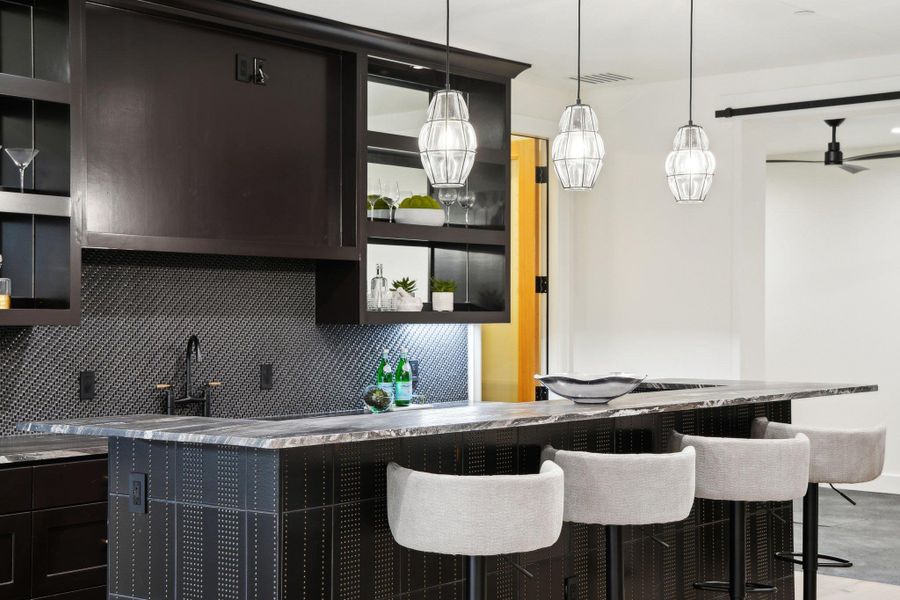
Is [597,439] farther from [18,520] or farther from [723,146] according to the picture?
[723,146]

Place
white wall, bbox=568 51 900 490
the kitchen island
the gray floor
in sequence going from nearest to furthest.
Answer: the kitchen island
the gray floor
white wall, bbox=568 51 900 490

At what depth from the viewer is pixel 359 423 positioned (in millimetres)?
3197

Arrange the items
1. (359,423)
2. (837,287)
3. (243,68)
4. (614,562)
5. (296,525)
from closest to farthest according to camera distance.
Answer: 1. (296,525)
2. (359,423)
3. (614,562)
4. (243,68)
5. (837,287)

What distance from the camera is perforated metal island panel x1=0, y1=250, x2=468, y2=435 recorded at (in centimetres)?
457

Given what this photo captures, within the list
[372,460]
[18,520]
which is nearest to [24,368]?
[18,520]

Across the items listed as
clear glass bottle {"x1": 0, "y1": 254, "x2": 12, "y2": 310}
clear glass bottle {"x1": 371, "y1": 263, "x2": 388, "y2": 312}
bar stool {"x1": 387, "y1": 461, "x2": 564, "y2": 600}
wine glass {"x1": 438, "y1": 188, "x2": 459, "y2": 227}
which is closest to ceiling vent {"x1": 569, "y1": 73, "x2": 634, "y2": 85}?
wine glass {"x1": 438, "y1": 188, "x2": 459, "y2": 227}

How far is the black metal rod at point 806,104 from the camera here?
5961mm

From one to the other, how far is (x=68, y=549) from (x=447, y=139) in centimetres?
202

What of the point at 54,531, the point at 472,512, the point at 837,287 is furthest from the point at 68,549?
the point at 837,287

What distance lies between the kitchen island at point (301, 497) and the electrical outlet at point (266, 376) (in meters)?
1.76

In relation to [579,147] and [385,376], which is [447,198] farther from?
[579,147]

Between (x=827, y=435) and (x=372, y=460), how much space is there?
6.45 ft

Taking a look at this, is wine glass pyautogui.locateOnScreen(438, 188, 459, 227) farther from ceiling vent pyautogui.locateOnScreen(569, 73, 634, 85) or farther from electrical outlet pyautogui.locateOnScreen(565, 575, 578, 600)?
electrical outlet pyautogui.locateOnScreen(565, 575, 578, 600)

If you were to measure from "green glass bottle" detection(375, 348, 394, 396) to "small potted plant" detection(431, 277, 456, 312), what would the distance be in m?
0.38
